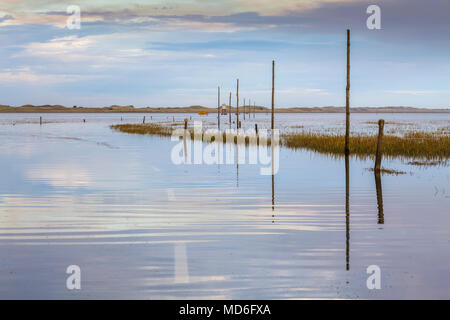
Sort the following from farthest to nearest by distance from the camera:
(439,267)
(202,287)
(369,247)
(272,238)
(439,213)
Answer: (439,213) → (272,238) → (369,247) → (439,267) → (202,287)

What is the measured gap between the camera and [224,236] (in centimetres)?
1104

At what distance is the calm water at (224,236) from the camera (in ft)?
25.6

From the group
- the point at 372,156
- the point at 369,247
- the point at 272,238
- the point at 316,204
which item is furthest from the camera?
the point at 372,156

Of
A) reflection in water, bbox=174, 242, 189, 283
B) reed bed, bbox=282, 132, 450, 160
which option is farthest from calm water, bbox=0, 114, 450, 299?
reed bed, bbox=282, 132, 450, 160

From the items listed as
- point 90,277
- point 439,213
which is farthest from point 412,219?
point 90,277

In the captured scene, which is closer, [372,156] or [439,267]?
[439,267]

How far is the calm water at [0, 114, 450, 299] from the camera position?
7.80 m

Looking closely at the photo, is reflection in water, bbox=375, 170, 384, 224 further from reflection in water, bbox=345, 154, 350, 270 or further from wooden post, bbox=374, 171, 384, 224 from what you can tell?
reflection in water, bbox=345, 154, 350, 270

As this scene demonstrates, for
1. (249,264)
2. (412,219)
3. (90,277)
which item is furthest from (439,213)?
(90,277)

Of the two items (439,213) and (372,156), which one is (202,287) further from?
(372,156)

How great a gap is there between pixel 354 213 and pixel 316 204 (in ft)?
5.52
